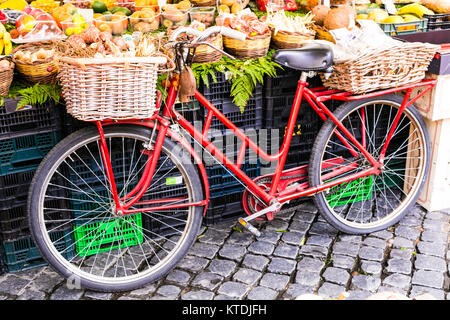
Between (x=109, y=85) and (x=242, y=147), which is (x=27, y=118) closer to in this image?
Result: (x=109, y=85)

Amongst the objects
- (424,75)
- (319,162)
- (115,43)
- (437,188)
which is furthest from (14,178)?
(437,188)

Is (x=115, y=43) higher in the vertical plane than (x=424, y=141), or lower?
higher

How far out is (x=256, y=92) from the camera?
416 cm

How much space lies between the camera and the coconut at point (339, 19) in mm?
4398

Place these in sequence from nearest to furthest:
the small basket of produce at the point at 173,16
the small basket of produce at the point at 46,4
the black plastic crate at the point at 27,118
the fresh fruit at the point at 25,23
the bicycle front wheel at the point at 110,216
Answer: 1. the bicycle front wheel at the point at 110,216
2. the black plastic crate at the point at 27,118
3. the fresh fruit at the point at 25,23
4. the small basket of produce at the point at 173,16
5. the small basket of produce at the point at 46,4

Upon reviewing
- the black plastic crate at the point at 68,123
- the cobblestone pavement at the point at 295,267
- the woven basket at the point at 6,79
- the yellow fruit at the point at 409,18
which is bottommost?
the cobblestone pavement at the point at 295,267

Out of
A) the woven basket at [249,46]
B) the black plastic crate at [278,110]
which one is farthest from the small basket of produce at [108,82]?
the black plastic crate at [278,110]

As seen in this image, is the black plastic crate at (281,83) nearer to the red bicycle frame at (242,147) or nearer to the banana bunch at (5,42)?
the red bicycle frame at (242,147)

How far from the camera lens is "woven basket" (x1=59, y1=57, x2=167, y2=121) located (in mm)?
3020

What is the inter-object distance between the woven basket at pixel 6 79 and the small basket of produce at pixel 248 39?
153 centimetres

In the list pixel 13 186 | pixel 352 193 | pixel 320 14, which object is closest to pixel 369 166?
pixel 352 193

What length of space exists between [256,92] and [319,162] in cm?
72

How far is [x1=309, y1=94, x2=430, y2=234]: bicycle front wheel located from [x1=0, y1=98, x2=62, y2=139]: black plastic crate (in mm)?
1781

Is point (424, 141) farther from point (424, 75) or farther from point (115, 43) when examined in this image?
point (115, 43)
